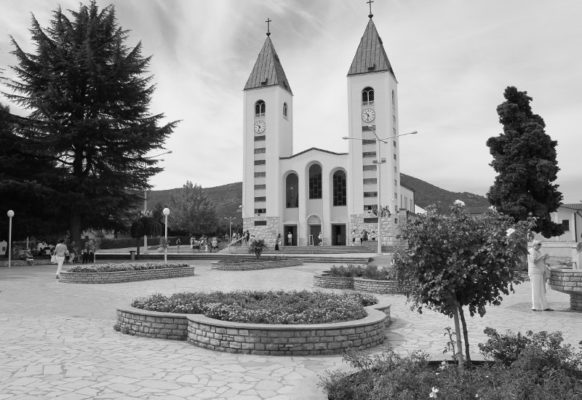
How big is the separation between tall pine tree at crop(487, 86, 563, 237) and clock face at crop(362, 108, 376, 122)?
25.3 metres

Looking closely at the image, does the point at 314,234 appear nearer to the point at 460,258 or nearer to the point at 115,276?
the point at 115,276

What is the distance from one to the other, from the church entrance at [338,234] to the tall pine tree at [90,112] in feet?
81.4

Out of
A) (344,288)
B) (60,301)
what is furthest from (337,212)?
(60,301)

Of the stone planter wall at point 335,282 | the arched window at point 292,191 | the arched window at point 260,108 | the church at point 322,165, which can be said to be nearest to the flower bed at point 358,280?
the stone planter wall at point 335,282

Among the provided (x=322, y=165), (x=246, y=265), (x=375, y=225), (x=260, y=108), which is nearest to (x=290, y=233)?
(x=322, y=165)

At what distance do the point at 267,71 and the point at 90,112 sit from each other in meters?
28.5

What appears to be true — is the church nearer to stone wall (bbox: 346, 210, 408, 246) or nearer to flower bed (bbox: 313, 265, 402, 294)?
stone wall (bbox: 346, 210, 408, 246)

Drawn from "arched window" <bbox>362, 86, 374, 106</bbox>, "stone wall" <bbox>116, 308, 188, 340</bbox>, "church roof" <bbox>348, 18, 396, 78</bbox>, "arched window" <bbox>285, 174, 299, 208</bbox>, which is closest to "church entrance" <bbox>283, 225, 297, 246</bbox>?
"arched window" <bbox>285, 174, 299, 208</bbox>

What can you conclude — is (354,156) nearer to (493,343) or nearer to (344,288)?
(344,288)

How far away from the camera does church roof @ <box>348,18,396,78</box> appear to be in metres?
52.8

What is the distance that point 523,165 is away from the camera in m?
25.9

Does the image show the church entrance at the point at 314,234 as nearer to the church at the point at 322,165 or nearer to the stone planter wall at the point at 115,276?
the church at the point at 322,165

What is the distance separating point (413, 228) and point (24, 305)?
10.8 metres

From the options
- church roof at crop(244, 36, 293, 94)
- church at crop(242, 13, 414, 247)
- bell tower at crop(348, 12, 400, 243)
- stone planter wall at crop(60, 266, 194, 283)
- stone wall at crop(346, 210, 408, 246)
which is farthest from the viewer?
church roof at crop(244, 36, 293, 94)
